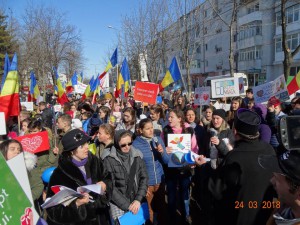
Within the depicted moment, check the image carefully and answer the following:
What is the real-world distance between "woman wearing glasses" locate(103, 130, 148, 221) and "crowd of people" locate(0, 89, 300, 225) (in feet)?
0.04

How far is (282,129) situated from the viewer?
1.59 meters

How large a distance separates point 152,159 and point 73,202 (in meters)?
1.76

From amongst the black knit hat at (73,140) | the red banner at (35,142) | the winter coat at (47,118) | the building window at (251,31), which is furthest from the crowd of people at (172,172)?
the building window at (251,31)

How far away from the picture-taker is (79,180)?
119 inches

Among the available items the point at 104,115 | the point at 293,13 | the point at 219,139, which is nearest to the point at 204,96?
the point at 104,115

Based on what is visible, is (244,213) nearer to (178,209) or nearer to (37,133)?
(178,209)

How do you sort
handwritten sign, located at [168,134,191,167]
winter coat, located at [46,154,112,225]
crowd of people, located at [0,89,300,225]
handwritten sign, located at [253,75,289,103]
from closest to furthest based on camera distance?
crowd of people, located at [0,89,300,225]
winter coat, located at [46,154,112,225]
handwritten sign, located at [168,134,191,167]
handwritten sign, located at [253,75,289,103]

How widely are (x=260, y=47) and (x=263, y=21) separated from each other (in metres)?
3.50

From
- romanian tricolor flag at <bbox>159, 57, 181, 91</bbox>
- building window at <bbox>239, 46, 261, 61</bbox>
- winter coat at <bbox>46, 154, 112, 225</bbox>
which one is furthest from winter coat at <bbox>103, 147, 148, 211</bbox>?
building window at <bbox>239, 46, 261, 61</bbox>

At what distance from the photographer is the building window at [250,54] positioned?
134ft

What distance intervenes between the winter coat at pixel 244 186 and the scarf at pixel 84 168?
1.35m

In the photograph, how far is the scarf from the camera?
3157 mm

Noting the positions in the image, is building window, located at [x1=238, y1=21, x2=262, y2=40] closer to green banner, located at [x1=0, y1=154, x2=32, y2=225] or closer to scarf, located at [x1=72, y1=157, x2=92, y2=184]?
scarf, located at [x1=72, y1=157, x2=92, y2=184]
